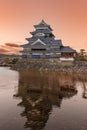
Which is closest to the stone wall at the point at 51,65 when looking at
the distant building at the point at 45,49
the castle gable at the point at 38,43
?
the distant building at the point at 45,49

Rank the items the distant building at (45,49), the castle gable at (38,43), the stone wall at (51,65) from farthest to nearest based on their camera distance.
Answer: the castle gable at (38,43)
the distant building at (45,49)
the stone wall at (51,65)

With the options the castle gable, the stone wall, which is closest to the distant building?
the castle gable

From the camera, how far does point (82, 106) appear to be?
63.2ft

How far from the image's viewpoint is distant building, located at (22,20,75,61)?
8581 cm

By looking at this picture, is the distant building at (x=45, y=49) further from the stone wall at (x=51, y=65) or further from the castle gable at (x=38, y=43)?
the stone wall at (x=51, y=65)

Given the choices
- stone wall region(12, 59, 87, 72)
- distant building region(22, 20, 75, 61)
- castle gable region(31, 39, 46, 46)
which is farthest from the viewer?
castle gable region(31, 39, 46, 46)

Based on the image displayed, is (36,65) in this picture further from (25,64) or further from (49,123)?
(49,123)

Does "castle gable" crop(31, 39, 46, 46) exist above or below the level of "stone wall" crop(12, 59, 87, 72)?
above

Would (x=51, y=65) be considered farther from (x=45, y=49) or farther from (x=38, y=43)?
(x=38, y=43)

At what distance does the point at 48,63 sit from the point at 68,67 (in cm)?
811

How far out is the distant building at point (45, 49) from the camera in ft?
282

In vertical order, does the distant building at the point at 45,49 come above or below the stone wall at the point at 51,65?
above

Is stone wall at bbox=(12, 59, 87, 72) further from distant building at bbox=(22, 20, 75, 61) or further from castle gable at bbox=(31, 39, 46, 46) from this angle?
castle gable at bbox=(31, 39, 46, 46)

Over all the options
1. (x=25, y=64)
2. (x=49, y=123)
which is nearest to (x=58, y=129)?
(x=49, y=123)
